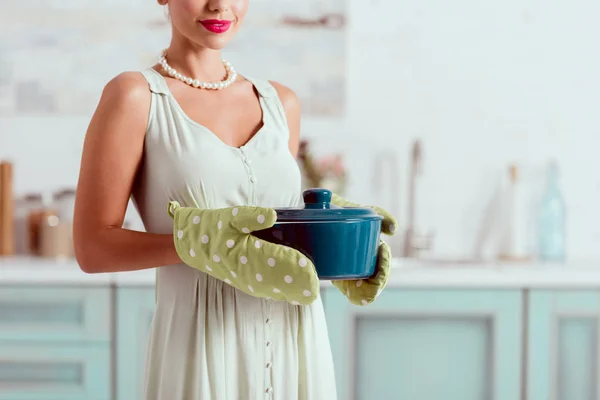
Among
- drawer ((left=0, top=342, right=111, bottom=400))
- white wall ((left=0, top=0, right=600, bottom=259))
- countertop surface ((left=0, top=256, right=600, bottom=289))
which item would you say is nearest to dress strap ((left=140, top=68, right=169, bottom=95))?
countertop surface ((left=0, top=256, right=600, bottom=289))

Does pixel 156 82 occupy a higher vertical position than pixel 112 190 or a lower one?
higher

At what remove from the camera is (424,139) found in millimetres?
2723

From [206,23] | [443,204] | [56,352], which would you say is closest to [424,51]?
[443,204]

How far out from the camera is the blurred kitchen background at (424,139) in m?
2.25

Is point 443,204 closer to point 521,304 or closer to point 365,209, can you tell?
point 521,304

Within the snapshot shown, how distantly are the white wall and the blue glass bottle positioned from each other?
0.07 m

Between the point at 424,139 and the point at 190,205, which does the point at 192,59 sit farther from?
the point at 424,139

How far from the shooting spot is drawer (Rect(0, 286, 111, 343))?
217 cm

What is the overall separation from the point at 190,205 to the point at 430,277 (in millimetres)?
1295

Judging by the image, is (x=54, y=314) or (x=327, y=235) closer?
(x=327, y=235)

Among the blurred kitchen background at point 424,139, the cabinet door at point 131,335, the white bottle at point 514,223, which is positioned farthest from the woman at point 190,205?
the white bottle at point 514,223

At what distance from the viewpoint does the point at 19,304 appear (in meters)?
2.18

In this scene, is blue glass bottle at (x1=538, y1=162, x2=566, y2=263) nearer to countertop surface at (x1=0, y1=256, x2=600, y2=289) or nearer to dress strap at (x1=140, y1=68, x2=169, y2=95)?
countertop surface at (x1=0, y1=256, x2=600, y2=289)

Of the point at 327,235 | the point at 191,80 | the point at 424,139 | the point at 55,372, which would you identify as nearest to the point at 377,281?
the point at 327,235
